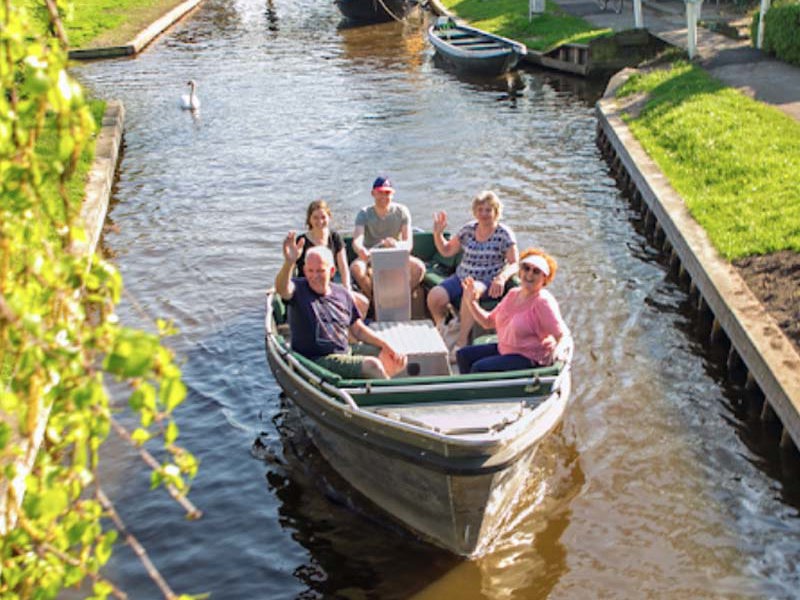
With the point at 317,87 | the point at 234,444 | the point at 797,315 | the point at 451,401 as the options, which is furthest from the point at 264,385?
the point at 317,87

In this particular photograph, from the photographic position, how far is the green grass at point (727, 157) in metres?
13.5

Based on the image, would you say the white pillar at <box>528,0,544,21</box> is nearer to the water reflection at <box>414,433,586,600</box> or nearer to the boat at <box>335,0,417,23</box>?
the boat at <box>335,0,417,23</box>

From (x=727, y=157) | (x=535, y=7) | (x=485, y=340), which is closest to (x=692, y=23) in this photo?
(x=727, y=157)

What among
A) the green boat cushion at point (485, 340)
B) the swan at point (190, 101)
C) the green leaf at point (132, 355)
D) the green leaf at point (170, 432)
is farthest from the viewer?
the swan at point (190, 101)

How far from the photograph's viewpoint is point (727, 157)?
54.3ft

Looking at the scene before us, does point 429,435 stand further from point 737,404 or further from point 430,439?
point 737,404

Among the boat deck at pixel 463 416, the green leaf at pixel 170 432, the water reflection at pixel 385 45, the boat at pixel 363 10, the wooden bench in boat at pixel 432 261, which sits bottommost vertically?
the water reflection at pixel 385 45

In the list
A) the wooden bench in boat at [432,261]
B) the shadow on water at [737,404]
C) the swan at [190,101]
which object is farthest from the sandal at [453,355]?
the swan at [190,101]

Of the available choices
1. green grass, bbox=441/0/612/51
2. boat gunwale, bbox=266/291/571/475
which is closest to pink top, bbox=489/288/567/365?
boat gunwale, bbox=266/291/571/475

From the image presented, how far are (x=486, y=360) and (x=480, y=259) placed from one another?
1.90 m

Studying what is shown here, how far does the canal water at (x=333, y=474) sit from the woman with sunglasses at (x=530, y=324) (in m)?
1.27

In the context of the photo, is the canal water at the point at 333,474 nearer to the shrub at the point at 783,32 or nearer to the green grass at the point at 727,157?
the green grass at the point at 727,157

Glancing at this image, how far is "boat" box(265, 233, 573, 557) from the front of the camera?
25.8ft

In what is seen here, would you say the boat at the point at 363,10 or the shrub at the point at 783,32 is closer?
the shrub at the point at 783,32
